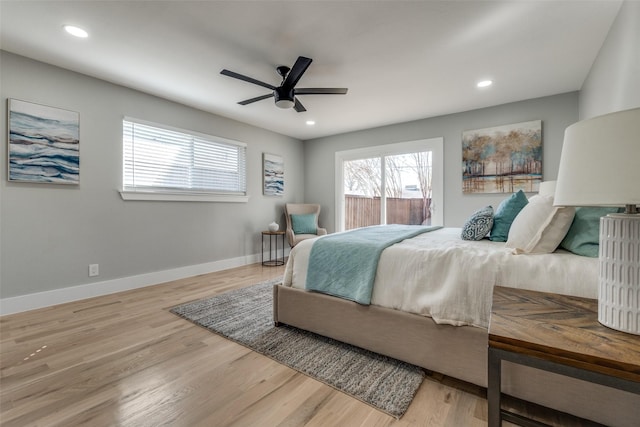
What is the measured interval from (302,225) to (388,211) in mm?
1550

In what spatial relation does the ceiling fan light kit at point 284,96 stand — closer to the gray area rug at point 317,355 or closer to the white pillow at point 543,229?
the gray area rug at point 317,355

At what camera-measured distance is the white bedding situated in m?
1.39

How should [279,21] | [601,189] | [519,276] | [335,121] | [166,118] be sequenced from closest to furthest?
1. [601,189]
2. [519,276]
3. [279,21]
4. [166,118]
5. [335,121]

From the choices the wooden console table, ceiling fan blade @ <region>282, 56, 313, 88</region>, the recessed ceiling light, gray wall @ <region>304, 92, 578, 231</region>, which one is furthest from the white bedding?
the recessed ceiling light

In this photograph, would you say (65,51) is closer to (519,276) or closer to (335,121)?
(335,121)

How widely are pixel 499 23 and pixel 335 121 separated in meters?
2.69

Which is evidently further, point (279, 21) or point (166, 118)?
point (166, 118)

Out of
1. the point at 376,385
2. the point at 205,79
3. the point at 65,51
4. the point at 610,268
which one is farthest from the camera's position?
the point at 205,79

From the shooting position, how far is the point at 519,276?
146 centimetres

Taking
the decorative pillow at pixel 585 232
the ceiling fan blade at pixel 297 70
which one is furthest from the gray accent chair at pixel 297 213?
the decorative pillow at pixel 585 232

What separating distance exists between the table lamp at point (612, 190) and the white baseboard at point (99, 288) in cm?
400

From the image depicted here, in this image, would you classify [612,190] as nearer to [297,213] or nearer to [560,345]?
[560,345]

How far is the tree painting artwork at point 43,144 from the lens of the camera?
2.58 m

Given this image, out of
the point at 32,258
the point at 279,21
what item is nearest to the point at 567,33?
the point at 279,21
